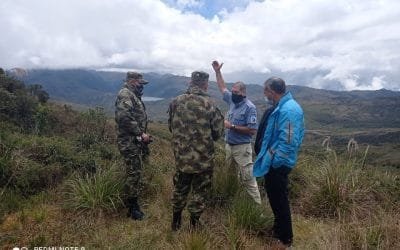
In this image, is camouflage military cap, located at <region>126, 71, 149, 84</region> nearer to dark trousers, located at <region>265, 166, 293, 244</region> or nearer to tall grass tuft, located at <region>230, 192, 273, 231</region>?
tall grass tuft, located at <region>230, 192, 273, 231</region>

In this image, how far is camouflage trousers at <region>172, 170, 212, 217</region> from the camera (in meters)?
5.57

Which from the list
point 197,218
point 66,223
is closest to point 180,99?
point 197,218

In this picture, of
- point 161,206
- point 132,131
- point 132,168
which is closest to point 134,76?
point 132,131

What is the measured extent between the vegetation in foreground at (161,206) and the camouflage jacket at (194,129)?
890mm

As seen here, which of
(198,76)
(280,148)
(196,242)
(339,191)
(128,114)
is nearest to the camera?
(196,242)

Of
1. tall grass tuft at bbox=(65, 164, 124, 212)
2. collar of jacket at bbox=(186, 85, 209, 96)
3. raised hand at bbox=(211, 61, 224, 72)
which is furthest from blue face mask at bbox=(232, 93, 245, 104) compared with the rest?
tall grass tuft at bbox=(65, 164, 124, 212)

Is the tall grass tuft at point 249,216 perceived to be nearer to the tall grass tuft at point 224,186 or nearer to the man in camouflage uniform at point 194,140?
the man in camouflage uniform at point 194,140

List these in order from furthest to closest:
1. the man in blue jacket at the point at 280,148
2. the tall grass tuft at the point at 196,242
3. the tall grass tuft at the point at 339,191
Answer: the tall grass tuft at the point at 339,191, the man in blue jacket at the point at 280,148, the tall grass tuft at the point at 196,242

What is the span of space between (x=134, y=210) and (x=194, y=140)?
1.70m

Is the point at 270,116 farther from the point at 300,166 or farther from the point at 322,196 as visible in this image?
the point at 300,166

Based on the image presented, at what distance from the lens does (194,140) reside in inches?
215

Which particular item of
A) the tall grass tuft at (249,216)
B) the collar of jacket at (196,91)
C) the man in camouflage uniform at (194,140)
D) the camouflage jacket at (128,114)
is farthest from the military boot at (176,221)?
the collar of jacket at (196,91)

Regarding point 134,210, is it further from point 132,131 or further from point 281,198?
point 281,198

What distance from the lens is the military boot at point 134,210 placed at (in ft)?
20.3
